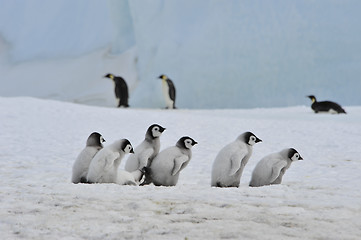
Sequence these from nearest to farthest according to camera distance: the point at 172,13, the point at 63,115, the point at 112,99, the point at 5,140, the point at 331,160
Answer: the point at 331,160, the point at 5,140, the point at 63,115, the point at 172,13, the point at 112,99

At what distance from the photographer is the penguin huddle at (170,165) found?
10.1 feet

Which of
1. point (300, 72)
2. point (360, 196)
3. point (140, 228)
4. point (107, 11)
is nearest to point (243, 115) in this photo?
point (300, 72)

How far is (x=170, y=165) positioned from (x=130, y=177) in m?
0.24

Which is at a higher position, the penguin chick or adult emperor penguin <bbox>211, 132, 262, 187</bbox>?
adult emperor penguin <bbox>211, 132, 262, 187</bbox>

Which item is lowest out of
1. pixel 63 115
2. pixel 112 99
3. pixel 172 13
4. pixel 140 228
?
pixel 140 228

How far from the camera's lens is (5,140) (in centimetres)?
509

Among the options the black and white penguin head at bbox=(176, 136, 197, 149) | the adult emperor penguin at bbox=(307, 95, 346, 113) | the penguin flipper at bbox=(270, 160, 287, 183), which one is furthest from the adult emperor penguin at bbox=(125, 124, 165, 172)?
the adult emperor penguin at bbox=(307, 95, 346, 113)

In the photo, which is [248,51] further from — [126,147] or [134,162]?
[126,147]

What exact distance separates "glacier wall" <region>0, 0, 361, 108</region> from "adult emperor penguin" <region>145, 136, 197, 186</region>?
855 cm

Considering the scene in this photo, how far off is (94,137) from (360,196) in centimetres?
153

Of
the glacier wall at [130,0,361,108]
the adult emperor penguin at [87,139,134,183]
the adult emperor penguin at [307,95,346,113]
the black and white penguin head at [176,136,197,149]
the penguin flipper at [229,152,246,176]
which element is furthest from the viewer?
the glacier wall at [130,0,361,108]

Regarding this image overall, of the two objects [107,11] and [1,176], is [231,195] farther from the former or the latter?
[107,11]

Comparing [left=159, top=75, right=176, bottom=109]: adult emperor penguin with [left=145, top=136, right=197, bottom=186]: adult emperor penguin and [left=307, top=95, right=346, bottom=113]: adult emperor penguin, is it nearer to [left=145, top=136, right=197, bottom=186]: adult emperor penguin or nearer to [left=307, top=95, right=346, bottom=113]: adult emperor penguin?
[left=307, top=95, right=346, bottom=113]: adult emperor penguin

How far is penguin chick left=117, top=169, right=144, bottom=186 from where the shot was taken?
3.13 metres
